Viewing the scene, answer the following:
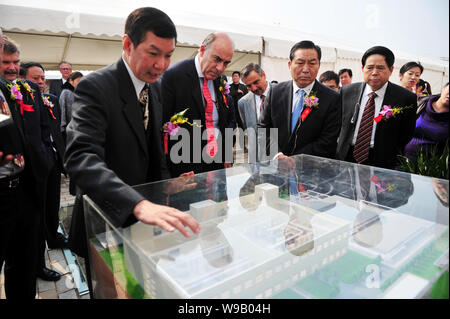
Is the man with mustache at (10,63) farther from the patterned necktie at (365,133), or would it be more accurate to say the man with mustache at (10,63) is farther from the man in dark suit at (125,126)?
the patterned necktie at (365,133)

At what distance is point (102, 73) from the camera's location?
1.51 meters

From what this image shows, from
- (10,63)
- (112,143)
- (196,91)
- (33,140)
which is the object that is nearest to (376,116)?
(196,91)

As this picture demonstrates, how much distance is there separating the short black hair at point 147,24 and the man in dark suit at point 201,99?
95 cm

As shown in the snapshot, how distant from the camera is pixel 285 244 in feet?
3.67

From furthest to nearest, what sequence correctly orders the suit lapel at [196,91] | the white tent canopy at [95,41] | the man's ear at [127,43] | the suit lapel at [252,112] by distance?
the white tent canopy at [95,41] → the suit lapel at [252,112] → the suit lapel at [196,91] → the man's ear at [127,43]

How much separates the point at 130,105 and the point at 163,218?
0.73 metres

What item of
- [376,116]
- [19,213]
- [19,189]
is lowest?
[19,213]

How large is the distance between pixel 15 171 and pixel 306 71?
7.75ft

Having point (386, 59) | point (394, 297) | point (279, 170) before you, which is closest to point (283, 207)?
point (279, 170)

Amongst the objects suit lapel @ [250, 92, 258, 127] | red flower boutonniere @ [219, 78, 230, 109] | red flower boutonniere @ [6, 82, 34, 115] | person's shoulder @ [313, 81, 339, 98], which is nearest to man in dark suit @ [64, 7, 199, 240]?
red flower boutonniere @ [219, 78, 230, 109]

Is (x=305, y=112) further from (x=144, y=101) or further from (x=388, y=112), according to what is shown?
(x=144, y=101)

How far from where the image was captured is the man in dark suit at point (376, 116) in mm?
2725

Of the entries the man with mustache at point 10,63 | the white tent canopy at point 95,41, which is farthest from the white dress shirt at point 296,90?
the white tent canopy at point 95,41

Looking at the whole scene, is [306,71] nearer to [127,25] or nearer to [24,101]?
[127,25]
